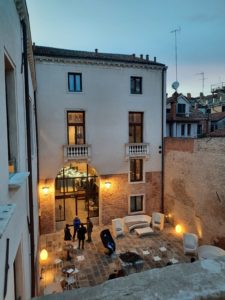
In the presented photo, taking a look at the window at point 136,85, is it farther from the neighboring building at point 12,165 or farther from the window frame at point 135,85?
the neighboring building at point 12,165

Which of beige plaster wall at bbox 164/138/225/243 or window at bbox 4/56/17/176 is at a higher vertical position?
window at bbox 4/56/17/176

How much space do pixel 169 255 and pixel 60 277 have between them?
18.5 ft

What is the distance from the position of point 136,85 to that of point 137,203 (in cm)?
841

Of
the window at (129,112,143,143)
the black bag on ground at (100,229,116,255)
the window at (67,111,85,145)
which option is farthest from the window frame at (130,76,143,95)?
the black bag on ground at (100,229,116,255)

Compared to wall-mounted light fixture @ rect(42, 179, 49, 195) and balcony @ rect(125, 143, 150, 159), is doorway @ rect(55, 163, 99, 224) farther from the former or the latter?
balcony @ rect(125, 143, 150, 159)

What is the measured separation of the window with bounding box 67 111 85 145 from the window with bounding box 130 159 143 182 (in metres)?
3.97

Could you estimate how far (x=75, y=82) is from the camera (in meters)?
14.0

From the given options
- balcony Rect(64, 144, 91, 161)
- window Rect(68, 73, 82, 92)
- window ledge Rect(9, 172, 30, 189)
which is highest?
window Rect(68, 73, 82, 92)

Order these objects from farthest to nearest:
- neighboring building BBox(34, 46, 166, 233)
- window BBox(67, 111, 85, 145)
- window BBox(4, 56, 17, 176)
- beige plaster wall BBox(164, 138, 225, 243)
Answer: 1. window BBox(67, 111, 85, 145)
2. neighboring building BBox(34, 46, 166, 233)
3. beige plaster wall BBox(164, 138, 225, 243)
4. window BBox(4, 56, 17, 176)

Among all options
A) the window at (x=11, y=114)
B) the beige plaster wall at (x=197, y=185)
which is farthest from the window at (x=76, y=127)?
the window at (x=11, y=114)

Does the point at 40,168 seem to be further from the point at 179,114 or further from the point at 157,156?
the point at 179,114

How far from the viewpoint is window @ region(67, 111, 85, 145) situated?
14.2m

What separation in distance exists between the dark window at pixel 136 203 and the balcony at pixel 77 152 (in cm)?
462

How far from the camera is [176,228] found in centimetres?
1424
